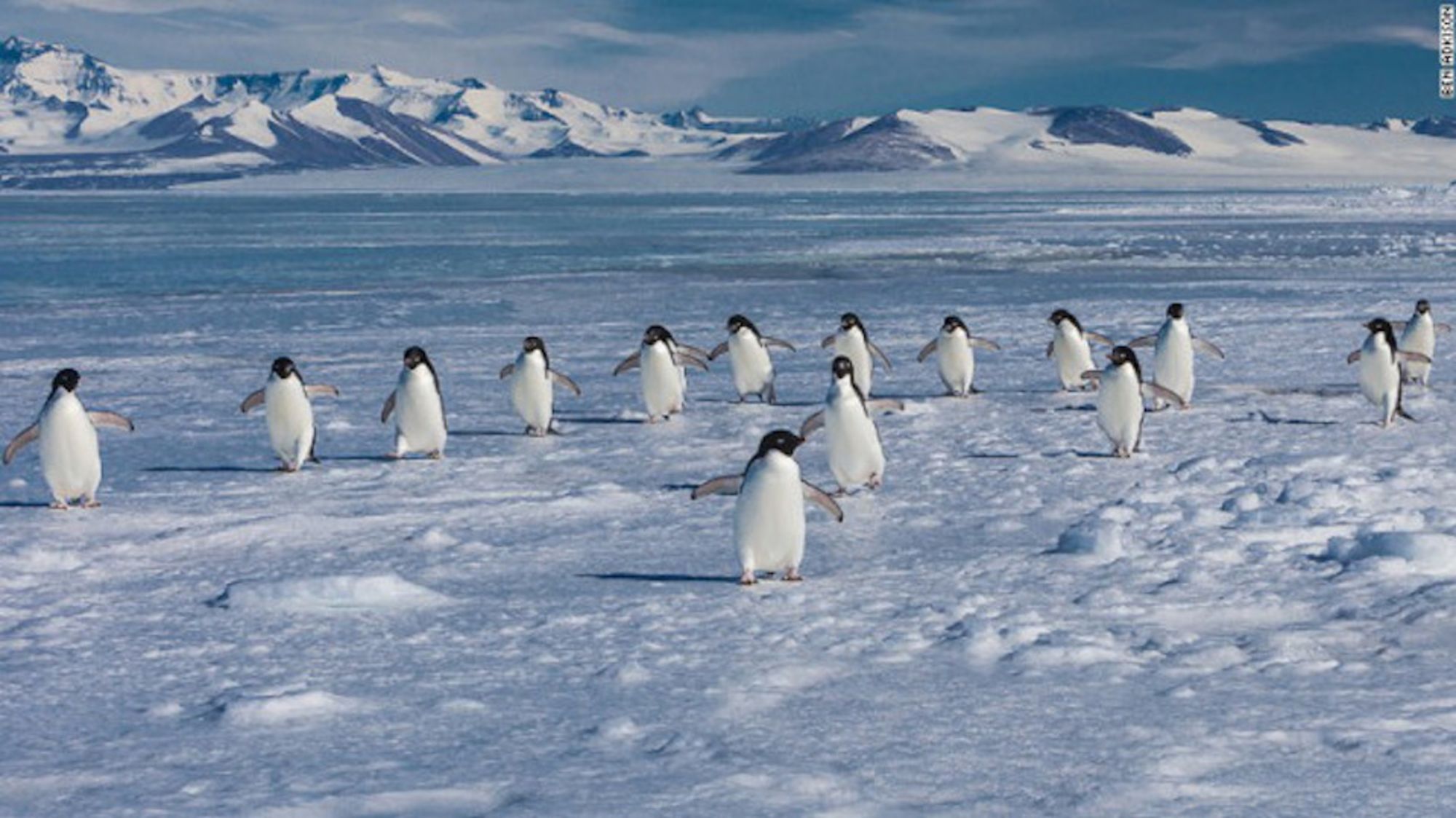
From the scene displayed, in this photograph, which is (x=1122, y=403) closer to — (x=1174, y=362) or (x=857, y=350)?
(x=1174, y=362)

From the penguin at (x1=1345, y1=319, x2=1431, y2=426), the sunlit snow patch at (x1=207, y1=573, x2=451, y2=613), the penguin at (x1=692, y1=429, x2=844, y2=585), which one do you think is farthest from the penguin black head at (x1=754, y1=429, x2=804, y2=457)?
the penguin at (x1=1345, y1=319, x2=1431, y2=426)

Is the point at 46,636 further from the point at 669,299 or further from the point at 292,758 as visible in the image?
the point at 669,299

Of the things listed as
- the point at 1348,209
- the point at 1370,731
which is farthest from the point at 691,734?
the point at 1348,209

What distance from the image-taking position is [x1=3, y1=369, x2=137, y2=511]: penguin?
769 centimetres

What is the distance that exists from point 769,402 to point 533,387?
2.14 m

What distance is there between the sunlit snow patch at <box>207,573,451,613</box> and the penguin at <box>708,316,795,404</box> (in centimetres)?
527

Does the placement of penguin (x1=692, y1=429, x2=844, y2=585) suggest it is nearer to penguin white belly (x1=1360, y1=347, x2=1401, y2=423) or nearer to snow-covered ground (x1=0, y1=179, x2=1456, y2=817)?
snow-covered ground (x1=0, y1=179, x2=1456, y2=817)

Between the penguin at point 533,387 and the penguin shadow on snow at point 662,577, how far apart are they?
3569 millimetres

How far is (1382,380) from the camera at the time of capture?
973 centimetres

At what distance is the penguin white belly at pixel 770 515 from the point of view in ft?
19.7

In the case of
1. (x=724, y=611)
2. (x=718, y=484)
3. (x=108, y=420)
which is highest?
(x=108, y=420)

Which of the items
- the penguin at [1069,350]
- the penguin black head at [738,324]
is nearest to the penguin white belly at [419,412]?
the penguin black head at [738,324]

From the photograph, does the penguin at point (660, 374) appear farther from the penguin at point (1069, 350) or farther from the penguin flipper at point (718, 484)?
the penguin flipper at point (718, 484)

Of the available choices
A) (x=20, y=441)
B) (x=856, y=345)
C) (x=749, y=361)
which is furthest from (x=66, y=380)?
(x=856, y=345)
